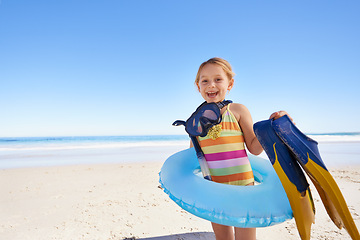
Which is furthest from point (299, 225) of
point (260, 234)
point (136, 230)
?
point (136, 230)

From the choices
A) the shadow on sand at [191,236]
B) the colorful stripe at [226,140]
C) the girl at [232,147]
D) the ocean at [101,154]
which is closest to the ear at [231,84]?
the girl at [232,147]

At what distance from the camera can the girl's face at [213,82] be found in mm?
1710

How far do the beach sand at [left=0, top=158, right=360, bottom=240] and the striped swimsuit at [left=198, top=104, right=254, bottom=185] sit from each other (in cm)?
124

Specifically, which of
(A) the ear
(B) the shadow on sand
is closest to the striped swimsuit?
(A) the ear

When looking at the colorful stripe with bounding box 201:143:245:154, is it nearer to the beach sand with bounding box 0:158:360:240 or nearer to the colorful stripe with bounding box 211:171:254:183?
the colorful stripe with bounding box 211:171:254:183

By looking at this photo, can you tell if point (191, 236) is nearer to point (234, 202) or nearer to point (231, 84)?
point (234, 202)

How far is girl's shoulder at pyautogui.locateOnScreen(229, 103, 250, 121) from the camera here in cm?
163

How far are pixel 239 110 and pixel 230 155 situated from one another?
0.33 metres

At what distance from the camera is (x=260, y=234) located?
2.57 m

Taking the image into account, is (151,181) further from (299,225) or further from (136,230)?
(299,225)

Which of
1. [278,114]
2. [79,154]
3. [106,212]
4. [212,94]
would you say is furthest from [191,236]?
[79,154]

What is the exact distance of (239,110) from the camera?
1639 mm

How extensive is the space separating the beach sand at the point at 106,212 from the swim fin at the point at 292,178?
146 centimetres

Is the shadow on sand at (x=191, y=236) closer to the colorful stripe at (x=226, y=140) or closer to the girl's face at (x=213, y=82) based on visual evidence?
the colorful stripe at (x=226, y=140)
